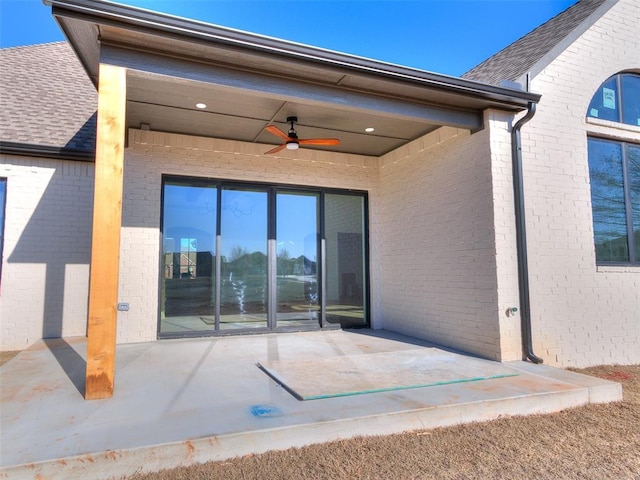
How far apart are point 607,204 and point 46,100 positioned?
385 inches

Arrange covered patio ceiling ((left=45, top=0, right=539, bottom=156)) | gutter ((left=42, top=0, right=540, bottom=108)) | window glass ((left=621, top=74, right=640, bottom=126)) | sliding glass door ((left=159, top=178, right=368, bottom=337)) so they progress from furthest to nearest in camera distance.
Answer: sliding glass door ((left=159, top=178, right=368, bottom=337)), window glass ((left=621, top=74, right=640, bottom=126)), covered patio ceiling ((left=45, top=0, right=539, bottom=156)), gutter ((left=42, top=0, right=540, bottom=108))

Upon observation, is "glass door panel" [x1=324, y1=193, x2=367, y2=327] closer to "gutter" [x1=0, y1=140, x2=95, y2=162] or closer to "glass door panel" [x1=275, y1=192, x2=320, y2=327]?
"glass door panel" [x1=275, y1=192, x2=320, y2=327]

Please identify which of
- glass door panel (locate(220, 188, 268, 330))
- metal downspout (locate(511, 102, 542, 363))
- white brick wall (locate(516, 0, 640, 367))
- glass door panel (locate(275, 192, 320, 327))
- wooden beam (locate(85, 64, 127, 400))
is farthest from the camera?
glass door panel (locate(275, 192, 320, 327))

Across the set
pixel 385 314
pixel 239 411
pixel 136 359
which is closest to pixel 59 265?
pixel 136 359

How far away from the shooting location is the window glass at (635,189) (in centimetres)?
589

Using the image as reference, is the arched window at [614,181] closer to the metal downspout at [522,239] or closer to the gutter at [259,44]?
the metal downspout at [522,239]

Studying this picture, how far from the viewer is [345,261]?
7.63 m

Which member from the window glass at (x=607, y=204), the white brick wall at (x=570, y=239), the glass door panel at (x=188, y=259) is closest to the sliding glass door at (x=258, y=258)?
the glass door panel at (x=188, y=259)

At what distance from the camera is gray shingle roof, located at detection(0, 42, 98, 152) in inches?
255

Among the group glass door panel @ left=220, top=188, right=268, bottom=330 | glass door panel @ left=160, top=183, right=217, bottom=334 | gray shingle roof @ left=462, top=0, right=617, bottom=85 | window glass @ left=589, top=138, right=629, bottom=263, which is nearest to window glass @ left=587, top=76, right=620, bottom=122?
window glass @ left=589, top=138, right=629, bottom=263

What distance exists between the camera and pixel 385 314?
7.54 m

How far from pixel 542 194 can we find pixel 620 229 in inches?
60.9

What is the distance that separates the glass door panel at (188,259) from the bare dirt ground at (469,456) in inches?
163

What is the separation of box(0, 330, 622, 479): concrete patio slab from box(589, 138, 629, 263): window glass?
90.4 inches
